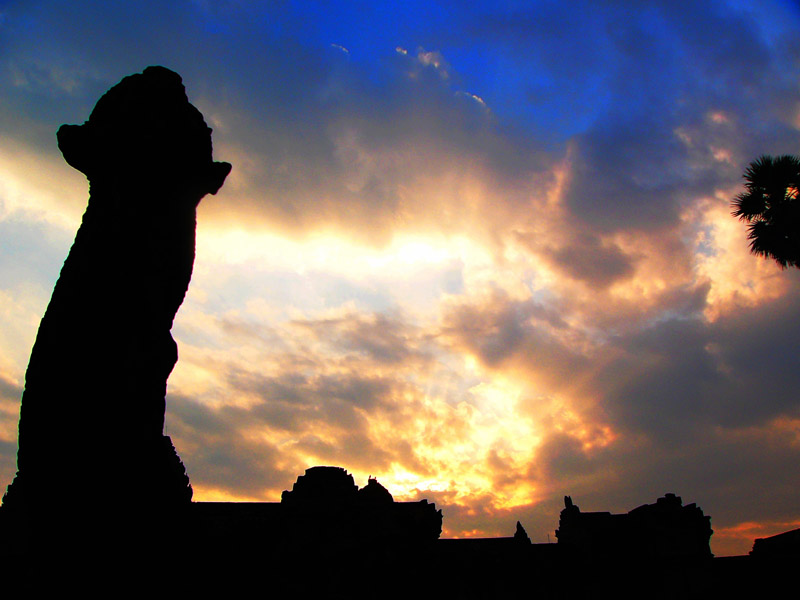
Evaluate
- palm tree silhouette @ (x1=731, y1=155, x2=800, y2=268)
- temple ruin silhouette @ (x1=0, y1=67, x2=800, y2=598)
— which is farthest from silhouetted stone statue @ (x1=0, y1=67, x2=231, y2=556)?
palm tree silhouette @ (x1=731, y1=155, x2=800, y2=268)

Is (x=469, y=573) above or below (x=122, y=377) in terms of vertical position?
below

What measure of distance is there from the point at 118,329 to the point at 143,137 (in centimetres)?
294

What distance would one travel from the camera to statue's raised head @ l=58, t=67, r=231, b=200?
22.2 ft

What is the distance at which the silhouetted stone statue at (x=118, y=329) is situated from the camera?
5328 mm

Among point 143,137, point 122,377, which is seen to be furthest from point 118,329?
point 143,137

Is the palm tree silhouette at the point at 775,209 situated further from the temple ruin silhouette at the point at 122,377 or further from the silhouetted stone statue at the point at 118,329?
the silhouetted stone statue at the point at 118,329

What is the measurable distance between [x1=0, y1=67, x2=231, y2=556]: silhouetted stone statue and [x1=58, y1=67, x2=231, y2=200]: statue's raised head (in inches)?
0.7

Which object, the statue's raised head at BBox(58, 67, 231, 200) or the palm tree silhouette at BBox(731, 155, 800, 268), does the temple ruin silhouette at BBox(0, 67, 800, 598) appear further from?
the palm tree silhouette at BBox(731, 155, 800, 268)

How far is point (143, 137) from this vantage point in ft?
22.3

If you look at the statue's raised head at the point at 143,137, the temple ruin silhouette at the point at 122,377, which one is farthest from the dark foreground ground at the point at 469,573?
the statue's raised head at the point at 143,137

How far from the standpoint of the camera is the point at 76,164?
274 inches

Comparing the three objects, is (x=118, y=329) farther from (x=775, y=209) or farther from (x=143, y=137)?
(x=775, y=209)

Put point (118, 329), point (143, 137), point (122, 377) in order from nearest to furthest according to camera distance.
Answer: point (122, 377), point (118, 329), point (143, 137)

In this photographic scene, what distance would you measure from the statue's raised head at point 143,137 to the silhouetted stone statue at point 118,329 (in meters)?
0.02
